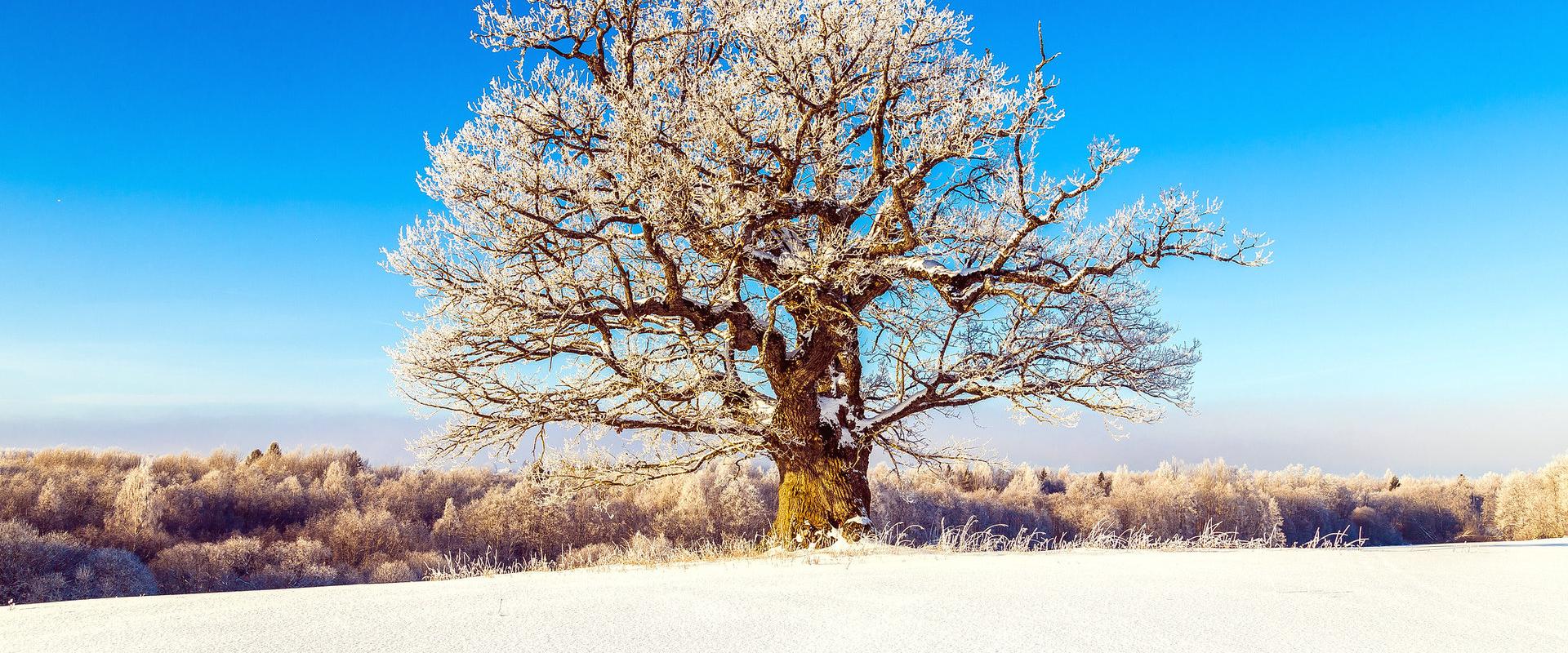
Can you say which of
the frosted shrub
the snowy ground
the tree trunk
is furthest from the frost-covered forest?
the snowy ground

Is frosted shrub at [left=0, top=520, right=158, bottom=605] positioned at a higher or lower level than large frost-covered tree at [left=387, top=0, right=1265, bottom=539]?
lower

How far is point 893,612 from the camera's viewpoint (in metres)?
4.93

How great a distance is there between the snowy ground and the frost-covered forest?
5748 mm

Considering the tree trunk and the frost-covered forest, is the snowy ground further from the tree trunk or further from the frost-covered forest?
the frost-covered forest

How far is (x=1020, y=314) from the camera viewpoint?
12016mm

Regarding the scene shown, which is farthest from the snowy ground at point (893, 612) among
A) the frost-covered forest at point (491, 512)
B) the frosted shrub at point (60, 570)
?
the frosted shrub at point (60, 570)

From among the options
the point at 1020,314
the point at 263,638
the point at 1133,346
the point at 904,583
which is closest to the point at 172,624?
the point at 263,638

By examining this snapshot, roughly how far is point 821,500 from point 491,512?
16.7m

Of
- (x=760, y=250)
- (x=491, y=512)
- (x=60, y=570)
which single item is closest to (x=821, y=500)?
(x=760, y=250)

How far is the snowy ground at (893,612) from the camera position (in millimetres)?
4395

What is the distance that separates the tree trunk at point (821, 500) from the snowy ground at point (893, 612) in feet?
13.3

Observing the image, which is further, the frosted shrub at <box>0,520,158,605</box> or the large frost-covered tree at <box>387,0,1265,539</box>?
the frosted shrub at <box>0,520,158,605</box>

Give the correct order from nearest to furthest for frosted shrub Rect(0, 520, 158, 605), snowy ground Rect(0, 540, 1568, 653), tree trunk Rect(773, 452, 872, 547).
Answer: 1. snowy ground Rect(0, 540, 1568, 653)
2. tree trunk Rect(773, 452, 872, 547)
3. frosted shrub Rect(0, 520, 158, 605)

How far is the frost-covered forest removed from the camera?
19.8 m
